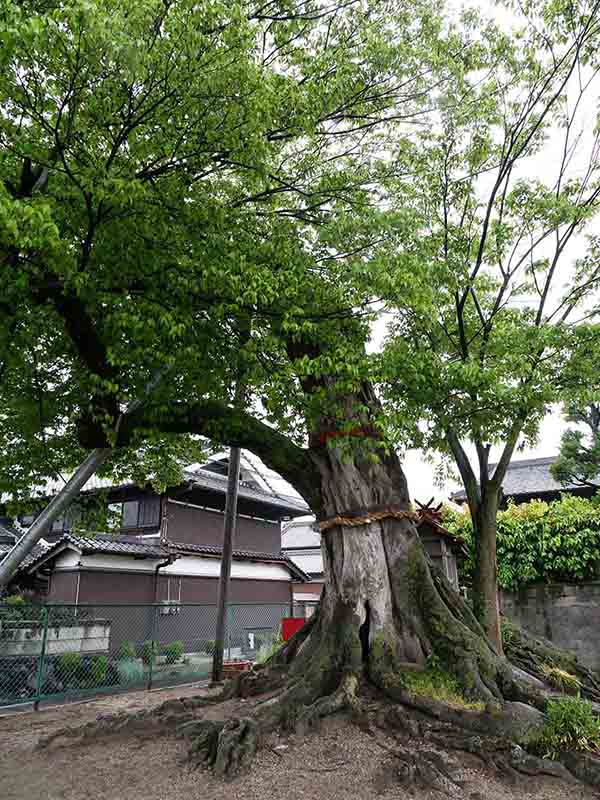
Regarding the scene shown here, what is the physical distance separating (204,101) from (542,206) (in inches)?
211

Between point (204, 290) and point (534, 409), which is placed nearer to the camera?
point (204, 290)

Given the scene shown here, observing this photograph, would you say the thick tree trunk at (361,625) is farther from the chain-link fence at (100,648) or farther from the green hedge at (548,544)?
the green hedge at (548,544)

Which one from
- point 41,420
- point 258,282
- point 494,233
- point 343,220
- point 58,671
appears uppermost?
point 494,233

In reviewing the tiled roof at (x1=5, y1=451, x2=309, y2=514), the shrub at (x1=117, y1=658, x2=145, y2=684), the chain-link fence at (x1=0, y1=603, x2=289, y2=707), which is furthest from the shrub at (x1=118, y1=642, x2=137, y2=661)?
the tiled roof at (x1=5, y1=451, x2=309, y2=514)

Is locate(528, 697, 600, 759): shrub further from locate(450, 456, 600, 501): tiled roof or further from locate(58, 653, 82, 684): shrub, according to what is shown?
locate(450, 456, 600, 501): tiled roof

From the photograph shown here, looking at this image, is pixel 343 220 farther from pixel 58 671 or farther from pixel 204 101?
pixel 58 671

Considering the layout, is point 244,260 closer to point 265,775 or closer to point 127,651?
point 265,775

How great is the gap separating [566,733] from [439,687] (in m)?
1.19

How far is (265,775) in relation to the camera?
4.60m

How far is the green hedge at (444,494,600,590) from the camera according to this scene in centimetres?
1271

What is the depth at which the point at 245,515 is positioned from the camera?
70.9ft

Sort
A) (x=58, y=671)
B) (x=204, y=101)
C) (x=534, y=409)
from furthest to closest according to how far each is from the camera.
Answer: (x=58, y=671) < (x=534, y=409) < (x=204, y=101)

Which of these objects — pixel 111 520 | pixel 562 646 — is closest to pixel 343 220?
pixel 111 520

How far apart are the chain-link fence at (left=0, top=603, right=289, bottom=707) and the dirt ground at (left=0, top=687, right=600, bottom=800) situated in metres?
4.20
